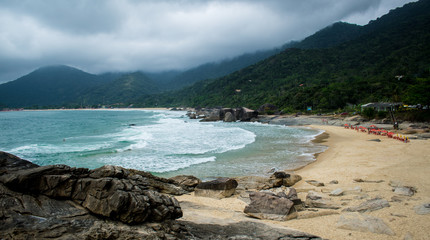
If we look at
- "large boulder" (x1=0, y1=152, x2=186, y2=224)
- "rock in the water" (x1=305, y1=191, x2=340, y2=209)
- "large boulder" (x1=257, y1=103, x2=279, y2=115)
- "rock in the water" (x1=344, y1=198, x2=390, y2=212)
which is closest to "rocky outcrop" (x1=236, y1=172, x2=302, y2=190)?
"rock in the water" (x1=305, y1=191, x2=340, y2=209)

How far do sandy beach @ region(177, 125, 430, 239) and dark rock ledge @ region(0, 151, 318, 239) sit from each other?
981 mm

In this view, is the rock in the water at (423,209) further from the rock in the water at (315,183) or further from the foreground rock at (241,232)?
the rock in the water at (315,183)

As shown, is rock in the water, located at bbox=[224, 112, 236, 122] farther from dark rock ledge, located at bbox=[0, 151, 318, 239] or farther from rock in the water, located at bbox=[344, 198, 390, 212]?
dark rock ledge, located at bbox=[0, 151, 318, 239]

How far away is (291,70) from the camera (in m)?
130

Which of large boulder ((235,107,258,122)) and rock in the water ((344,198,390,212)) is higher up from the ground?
large boulder ((235,107,258,122))

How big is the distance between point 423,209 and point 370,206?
135cm

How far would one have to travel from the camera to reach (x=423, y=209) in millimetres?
6688

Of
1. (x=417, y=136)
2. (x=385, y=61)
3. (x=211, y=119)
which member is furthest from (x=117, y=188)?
(x=385, y=61)

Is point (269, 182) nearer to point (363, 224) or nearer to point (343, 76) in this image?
point (363, 224)

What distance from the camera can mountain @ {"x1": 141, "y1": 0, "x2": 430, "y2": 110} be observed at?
62.8 metres

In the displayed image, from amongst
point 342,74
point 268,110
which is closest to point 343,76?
point 342,74

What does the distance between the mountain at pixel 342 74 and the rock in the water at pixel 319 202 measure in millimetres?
38651

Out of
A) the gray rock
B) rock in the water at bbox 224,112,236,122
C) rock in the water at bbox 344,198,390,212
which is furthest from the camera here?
rock in the water at bbox 224,112,236,122

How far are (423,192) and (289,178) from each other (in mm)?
5293
